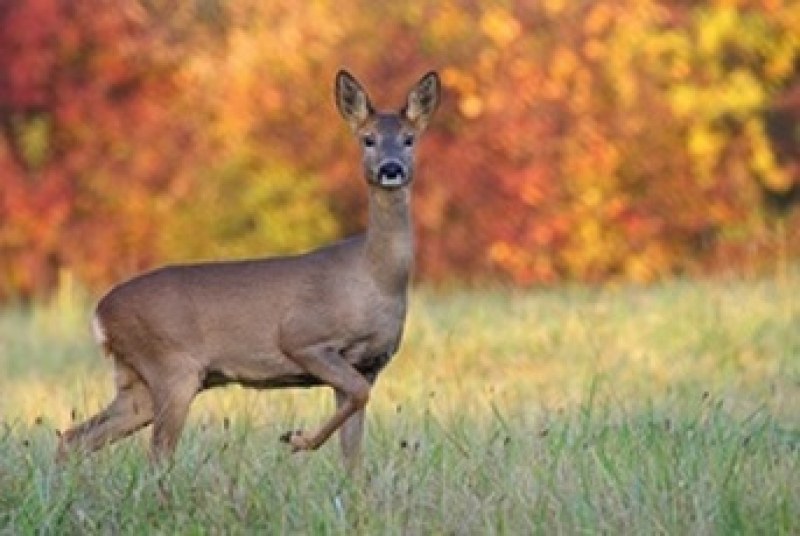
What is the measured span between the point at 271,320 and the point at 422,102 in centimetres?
99

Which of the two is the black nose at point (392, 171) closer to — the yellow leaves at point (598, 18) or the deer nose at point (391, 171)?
the deer nose at point (391, 171)

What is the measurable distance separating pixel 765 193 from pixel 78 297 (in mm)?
5648

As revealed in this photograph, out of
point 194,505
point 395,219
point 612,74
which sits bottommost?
point 194,505

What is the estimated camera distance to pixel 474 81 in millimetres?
18219

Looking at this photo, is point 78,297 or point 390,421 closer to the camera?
point 390,421

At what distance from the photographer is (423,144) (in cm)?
1794

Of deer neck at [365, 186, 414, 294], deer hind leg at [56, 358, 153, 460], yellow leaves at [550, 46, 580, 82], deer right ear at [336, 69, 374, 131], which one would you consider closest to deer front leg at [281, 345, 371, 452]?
deer neck at [365, 186, 414, 294]

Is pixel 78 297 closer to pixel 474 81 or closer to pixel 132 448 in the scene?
pixel 474 81

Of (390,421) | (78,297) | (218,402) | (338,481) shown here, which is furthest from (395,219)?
(78,297)

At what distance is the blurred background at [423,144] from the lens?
18078 mm

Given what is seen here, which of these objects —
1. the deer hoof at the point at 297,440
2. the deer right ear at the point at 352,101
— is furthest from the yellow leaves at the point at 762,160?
the deer hoof at the point at 297,440

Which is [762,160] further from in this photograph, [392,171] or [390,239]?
[392,171]

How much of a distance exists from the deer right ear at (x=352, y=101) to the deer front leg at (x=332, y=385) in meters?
0.91

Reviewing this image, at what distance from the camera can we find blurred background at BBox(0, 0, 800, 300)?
1808 cm
